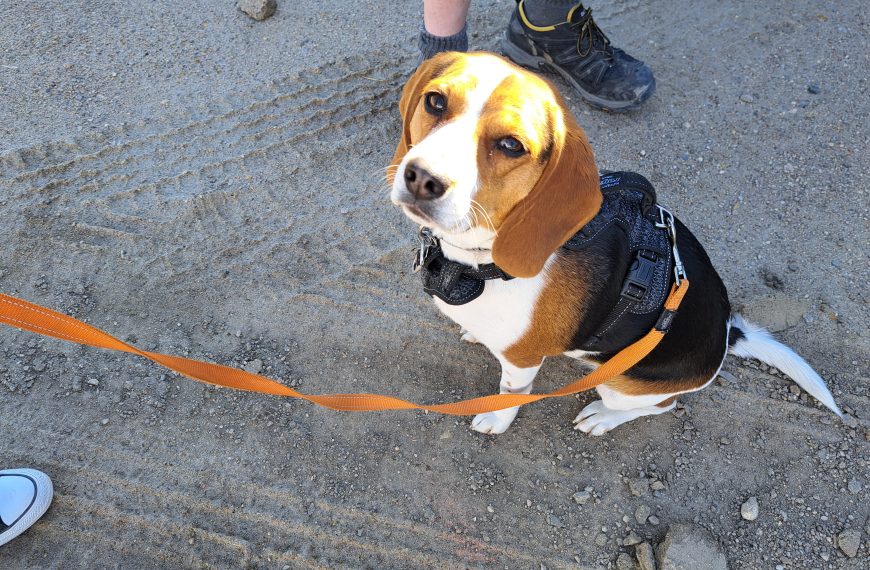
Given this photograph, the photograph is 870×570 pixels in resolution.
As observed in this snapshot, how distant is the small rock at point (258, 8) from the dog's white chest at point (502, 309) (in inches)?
121

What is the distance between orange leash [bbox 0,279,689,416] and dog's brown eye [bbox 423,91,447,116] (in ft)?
3.61

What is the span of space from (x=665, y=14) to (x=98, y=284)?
4350mm

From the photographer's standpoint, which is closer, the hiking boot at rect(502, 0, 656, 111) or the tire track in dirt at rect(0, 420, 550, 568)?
the tire track in dirt at rect(0, 420, 550, 568)

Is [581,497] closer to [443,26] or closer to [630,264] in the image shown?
[630,264]

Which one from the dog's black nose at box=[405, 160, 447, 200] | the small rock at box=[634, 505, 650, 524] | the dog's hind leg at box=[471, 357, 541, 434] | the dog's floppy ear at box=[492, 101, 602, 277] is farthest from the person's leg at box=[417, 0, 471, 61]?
the small rock at box=[634, 505, 650, 524]

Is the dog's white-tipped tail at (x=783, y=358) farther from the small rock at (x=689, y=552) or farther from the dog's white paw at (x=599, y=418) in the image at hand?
the small rock at (x=689, y=552)

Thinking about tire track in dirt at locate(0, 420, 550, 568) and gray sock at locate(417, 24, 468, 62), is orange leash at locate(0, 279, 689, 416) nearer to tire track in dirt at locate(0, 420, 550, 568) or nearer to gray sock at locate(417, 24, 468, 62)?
tire track in dirt at locate(0, 420, 550, 568)

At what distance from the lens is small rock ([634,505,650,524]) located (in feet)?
9.16

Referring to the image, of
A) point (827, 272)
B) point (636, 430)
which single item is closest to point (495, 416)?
point (636, 430)

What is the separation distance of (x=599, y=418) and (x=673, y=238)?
103 cm

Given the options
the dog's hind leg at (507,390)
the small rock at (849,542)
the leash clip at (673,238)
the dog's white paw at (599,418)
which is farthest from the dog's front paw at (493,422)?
the small rock at (849,542)

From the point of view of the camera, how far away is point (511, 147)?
1.92 meters

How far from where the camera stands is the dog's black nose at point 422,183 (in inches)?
70.4

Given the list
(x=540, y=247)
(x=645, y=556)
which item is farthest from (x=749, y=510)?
(x=540, y=247)
